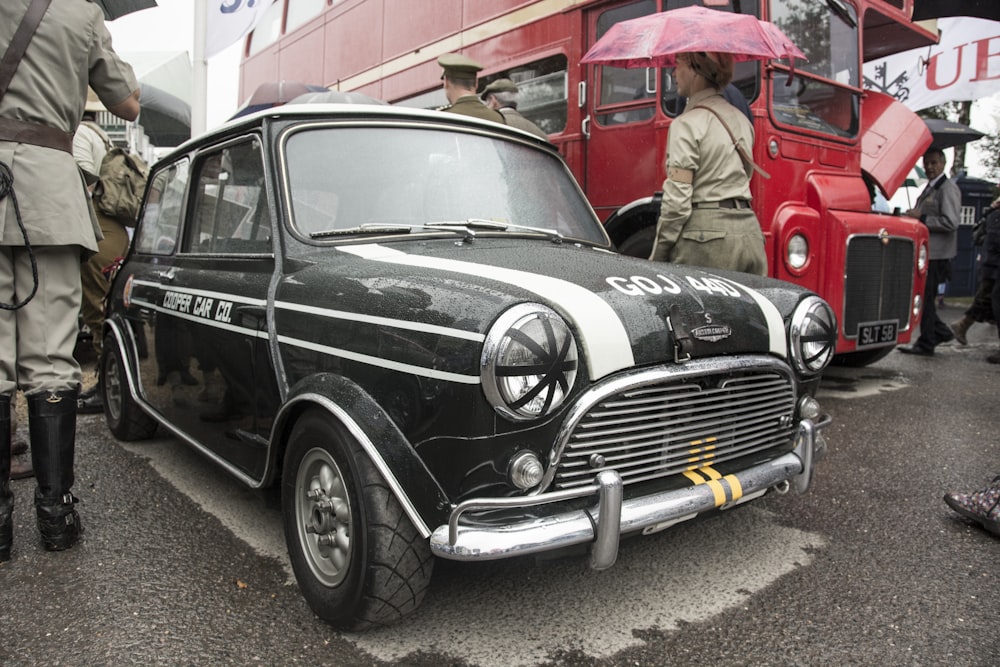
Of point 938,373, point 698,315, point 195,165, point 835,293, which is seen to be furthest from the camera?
point 938,373

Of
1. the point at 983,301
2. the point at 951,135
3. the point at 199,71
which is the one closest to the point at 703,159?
the point at 983,301

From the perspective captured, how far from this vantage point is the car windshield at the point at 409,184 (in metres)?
2.79

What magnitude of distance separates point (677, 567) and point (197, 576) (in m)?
1.66

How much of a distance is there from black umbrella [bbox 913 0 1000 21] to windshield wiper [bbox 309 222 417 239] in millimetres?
3435

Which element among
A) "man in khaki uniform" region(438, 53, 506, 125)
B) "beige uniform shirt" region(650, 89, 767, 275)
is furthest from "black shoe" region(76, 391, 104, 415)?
"beige uniform shirt" region(650, 89, 767, 275)

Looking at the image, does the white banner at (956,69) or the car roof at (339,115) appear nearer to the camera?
the car roof at (339,115)

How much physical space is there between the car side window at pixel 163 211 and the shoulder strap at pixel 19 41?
95 centimetres

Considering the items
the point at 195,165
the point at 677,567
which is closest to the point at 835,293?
the point at 677,567

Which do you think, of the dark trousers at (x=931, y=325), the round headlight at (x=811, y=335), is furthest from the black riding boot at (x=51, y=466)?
the dark trousers at (x=931, y=325)

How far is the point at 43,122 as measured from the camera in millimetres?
2773

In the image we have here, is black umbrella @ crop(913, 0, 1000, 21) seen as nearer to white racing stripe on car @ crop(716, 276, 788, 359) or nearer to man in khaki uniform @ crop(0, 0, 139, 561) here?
white racing stripe on car @ crop(716, 276, 788, 359)

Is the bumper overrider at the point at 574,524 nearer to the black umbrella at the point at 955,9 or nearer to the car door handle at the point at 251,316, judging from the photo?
the car door handle at the point at 251,316

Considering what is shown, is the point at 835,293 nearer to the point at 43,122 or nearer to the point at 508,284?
the point at 508,284

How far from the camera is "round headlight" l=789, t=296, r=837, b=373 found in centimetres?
262
